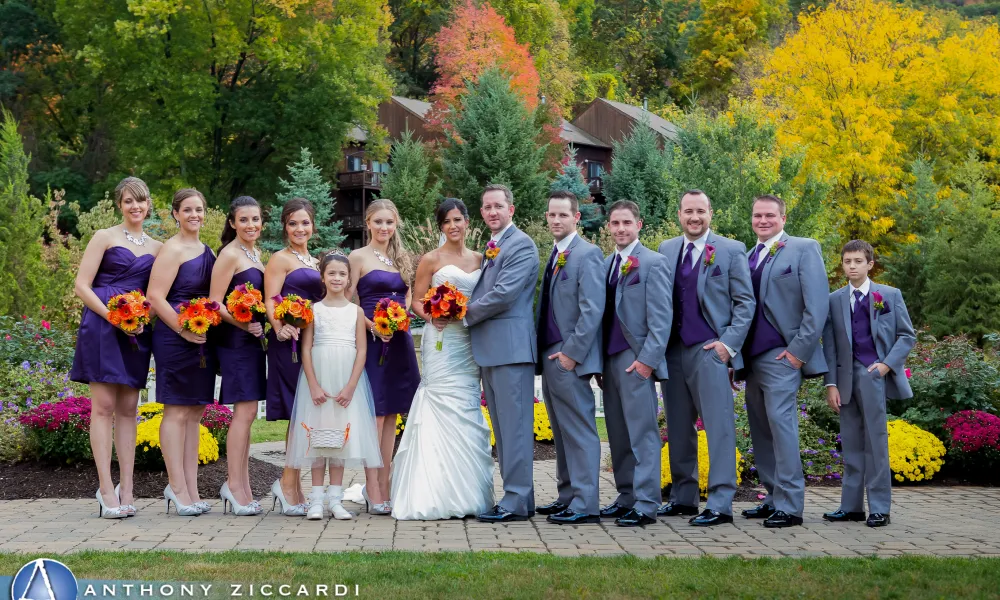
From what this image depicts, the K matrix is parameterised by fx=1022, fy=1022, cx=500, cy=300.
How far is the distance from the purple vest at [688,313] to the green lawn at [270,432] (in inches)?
225

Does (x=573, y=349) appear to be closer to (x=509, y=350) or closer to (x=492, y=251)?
(x=509, y=350)

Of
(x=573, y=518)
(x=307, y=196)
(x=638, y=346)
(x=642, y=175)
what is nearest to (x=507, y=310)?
(x=638, y=346)

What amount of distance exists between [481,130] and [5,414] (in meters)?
27.3

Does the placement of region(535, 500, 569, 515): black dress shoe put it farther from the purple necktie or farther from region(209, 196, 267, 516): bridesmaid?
the purple necktie

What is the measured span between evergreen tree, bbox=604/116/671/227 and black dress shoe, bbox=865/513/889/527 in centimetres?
3391

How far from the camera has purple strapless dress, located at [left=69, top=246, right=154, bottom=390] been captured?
24.4 feet

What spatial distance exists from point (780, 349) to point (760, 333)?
181mm

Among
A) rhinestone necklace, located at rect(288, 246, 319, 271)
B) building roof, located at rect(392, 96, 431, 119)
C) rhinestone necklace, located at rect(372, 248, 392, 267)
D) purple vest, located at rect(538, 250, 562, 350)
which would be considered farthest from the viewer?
building roof, located at rect(392, 96, 431, 119)

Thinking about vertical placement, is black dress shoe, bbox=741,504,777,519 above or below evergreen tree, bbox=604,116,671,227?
below

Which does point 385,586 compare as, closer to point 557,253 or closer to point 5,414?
point 557,253

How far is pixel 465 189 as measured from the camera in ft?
121

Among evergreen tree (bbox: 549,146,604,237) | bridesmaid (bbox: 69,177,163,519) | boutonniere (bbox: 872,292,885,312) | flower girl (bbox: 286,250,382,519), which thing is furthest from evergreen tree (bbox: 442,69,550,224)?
bridesmaid (bbox: 69,177,163,519)

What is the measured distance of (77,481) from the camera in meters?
9.38

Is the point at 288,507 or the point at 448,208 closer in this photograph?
the point at 288,507
